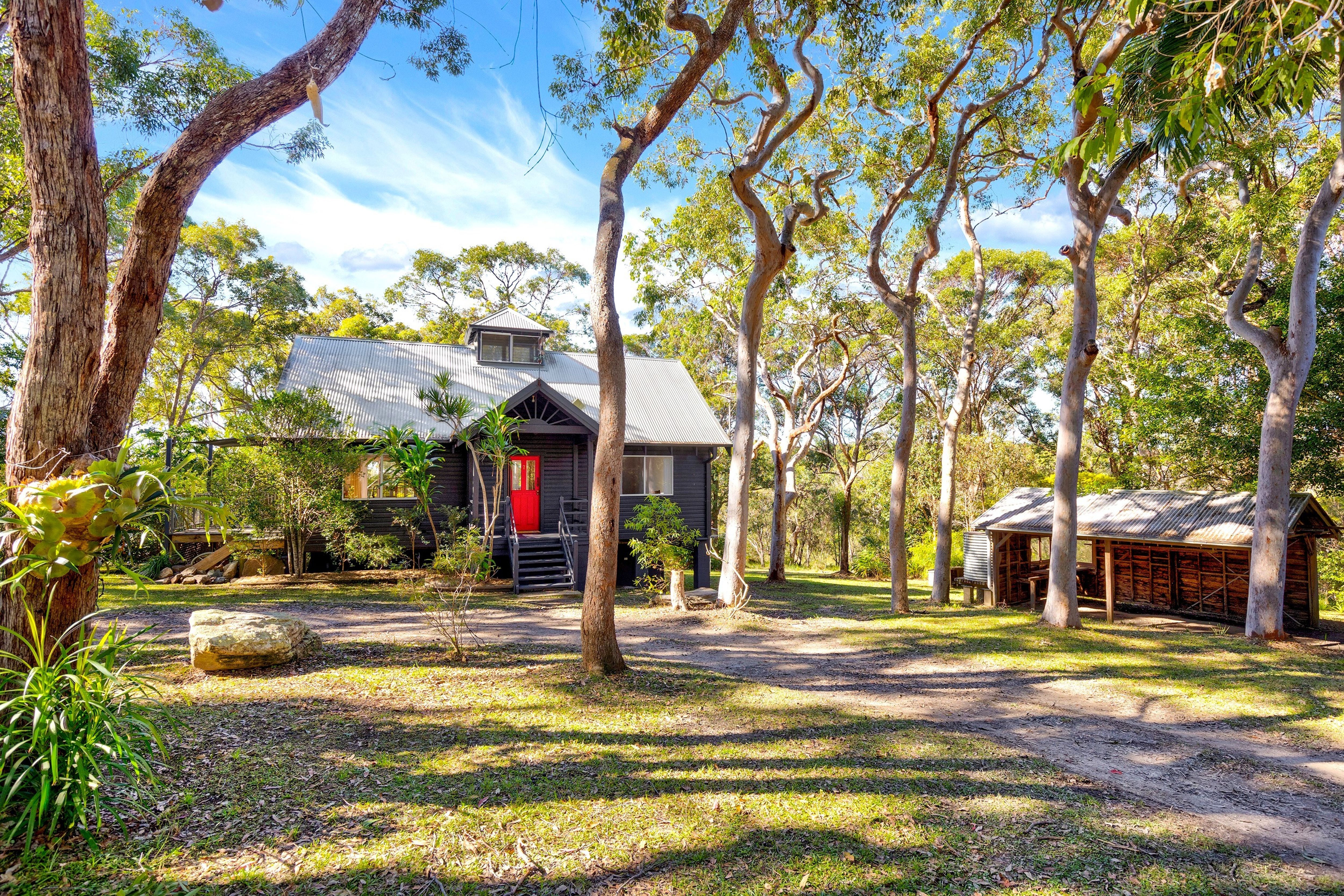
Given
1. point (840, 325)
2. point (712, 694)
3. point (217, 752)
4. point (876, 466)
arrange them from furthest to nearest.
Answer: point (876, 466), point (840, 325), point (712, 694), point (217, 752)

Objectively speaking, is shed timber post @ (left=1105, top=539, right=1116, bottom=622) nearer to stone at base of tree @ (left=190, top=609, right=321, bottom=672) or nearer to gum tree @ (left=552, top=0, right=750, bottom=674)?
gum tree @ (left=552, top=0, right=750, bottom=674)

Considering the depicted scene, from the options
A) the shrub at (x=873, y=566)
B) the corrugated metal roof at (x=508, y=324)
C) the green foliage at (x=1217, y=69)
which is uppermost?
the corrugated metal roof at (x=508, y=324)

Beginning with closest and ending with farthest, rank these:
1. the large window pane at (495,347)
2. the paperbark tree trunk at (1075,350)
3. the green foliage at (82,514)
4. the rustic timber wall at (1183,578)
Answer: the green foliage at (82,514), the paperbark tree trunk at (1075,350), the rustic timber wall at (1183,578), the large window pane at (495,347)

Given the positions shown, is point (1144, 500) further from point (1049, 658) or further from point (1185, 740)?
point (1185, 740)

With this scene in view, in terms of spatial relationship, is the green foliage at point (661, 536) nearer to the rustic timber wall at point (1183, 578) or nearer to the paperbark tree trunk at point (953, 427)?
the paperbark tree trunk at point (953, 427)

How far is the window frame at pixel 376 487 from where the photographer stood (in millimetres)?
16922

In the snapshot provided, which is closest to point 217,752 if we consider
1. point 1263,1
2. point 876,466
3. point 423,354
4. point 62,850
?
point 62,850

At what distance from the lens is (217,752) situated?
5082 millimetres

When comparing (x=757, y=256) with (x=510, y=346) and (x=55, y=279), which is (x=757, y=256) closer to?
(x=510, y=346)

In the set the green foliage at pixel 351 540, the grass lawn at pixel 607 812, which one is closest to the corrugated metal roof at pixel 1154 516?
the grass lawn at pixel 607 812

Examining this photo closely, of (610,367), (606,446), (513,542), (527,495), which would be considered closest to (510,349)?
(527,495)

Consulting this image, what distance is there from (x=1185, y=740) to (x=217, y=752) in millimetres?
8871

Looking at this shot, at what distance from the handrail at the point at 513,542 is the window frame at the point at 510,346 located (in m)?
6.06

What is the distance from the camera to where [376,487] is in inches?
697
